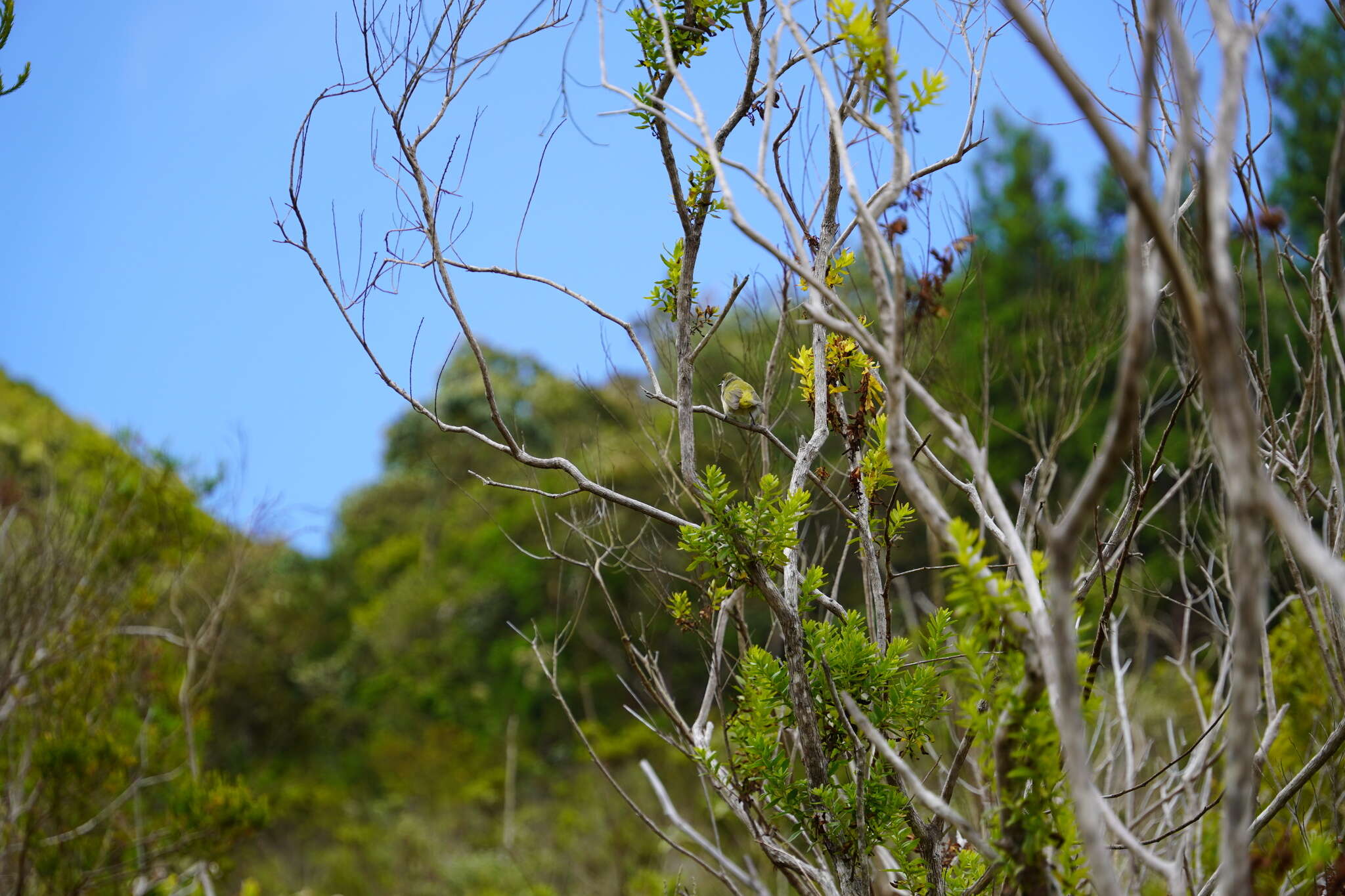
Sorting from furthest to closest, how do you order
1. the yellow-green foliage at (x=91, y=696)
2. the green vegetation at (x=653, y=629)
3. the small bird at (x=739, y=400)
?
the yellow-green foliage at (x=91, y=696) < the small bird at (x=739, y=400) < the green vegetation at (x=653, y=629)

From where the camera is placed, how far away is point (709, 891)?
6.57 meters

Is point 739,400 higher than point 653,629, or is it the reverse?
point 739,400

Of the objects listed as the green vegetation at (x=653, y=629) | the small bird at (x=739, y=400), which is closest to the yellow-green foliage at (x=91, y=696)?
the green vegetation at (x=653, y=629)

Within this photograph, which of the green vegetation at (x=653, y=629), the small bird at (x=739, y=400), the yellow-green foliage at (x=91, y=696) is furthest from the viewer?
the yellow-green foliage at (x=91, y=696)

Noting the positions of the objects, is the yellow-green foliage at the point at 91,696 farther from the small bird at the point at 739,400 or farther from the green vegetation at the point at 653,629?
the small bird at the point at 739,400

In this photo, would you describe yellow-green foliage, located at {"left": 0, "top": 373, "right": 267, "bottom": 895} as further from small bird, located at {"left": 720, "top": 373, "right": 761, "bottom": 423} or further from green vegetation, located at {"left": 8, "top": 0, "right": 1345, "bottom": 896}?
small bird, located at {"left": 720, "top": 373, "right": 761, "bottom": 423}

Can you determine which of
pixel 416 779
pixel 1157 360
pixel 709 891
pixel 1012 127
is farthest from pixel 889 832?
pixel 1012 127

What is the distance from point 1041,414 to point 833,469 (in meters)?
1.60

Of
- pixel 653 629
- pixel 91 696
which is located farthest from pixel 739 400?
pixel 91 696

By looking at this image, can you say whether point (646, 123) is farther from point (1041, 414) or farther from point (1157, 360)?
point (1157, 360)

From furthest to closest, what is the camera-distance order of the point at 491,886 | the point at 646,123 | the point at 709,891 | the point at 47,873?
the point at 491,886 < the point at 709,891 < the point at 47,873 < the point at 646,123

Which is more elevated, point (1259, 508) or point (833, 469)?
point (833, 469)

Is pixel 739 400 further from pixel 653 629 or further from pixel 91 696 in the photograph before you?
pixel 91 696

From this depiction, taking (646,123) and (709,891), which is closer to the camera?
(646,123)
